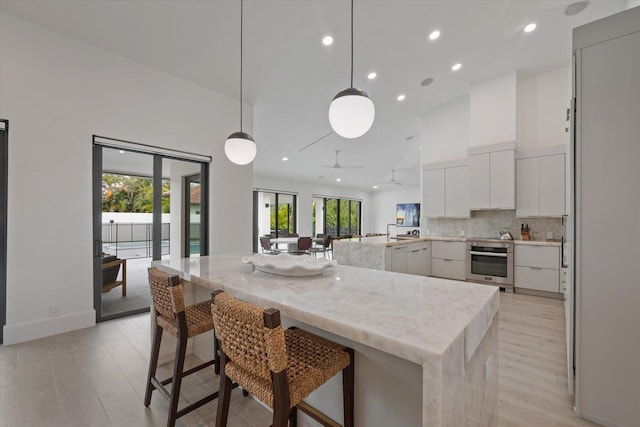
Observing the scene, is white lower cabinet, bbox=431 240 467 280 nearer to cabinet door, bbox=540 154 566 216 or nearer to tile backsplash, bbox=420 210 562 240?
tile backsplash, bbox=420 210 562 240

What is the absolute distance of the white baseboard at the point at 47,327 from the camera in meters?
2.66

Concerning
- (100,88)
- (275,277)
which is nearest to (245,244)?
(100,88)

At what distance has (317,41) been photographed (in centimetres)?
361

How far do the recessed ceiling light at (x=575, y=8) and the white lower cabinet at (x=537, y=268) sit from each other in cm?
312

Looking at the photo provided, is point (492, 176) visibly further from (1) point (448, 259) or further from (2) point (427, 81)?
(2) point (427, 81)

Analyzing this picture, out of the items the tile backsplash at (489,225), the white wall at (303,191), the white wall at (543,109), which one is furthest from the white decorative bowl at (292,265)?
the white wall at (303,191)

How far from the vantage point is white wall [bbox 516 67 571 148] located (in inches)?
175

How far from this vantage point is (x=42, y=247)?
2.84 meters

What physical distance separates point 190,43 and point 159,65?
23.2 inches

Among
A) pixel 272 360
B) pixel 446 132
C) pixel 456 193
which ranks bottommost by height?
pixel 272 360

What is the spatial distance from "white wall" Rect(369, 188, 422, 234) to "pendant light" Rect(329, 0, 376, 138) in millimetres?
10647

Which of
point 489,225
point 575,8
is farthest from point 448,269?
point 575,8

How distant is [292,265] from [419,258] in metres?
3.91

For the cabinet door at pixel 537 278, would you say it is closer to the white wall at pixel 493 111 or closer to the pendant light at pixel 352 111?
the white wall at pixel 493 111
